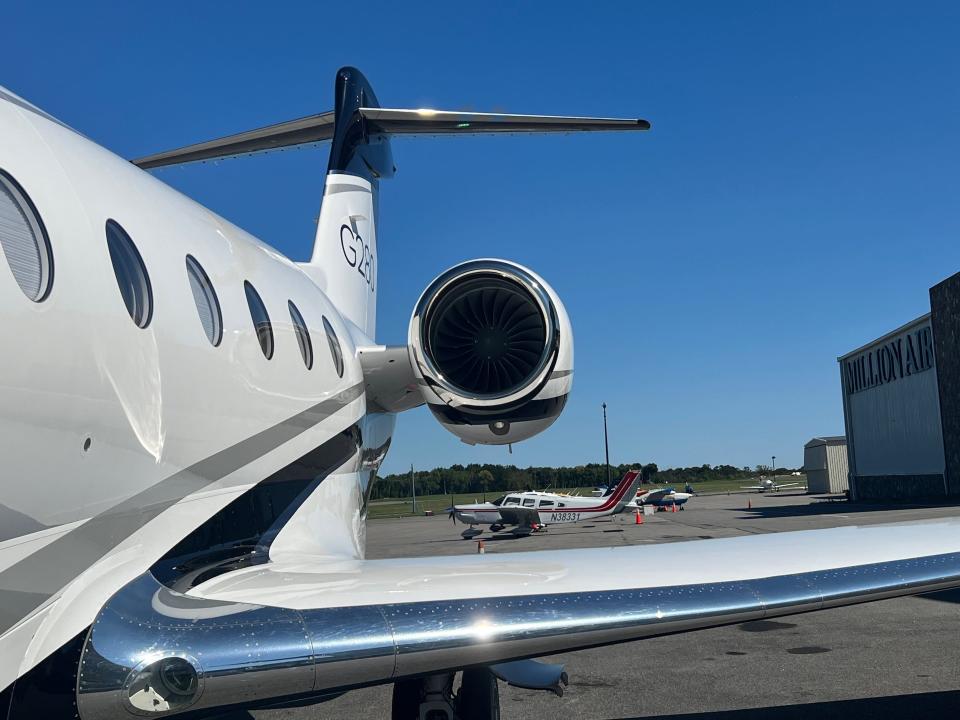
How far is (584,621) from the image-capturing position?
132 inches

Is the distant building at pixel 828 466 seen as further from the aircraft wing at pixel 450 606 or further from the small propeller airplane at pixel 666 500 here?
the aircraft wing at pixel 450 606

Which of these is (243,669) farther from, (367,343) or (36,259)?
(367,343)

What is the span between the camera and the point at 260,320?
4.55 metres

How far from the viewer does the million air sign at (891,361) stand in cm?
3528

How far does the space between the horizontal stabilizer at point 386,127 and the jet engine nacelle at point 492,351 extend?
2.44m

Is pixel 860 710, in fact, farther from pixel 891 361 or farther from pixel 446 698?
pixel 891 361

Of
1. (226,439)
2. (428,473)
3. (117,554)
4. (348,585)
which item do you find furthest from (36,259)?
(428,473)

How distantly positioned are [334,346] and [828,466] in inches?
2518

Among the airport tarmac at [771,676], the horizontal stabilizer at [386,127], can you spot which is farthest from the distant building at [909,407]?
the horizontal stabilizer at [386,127]

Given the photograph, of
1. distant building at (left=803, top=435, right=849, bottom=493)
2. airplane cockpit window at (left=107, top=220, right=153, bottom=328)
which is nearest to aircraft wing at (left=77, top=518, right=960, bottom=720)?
airplane cockpit window at (left=107, top=220, right=153, bottom=328)

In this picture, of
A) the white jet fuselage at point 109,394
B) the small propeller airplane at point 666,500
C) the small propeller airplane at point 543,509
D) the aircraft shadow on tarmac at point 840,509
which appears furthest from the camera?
the small propeller airplane at point 666,500

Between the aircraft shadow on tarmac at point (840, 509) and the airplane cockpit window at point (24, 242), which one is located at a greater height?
the airplane cockpit window at point (24, 242)

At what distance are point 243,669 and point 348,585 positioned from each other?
810mm

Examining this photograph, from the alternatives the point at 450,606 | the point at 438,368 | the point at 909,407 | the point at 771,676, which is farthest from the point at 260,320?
the point at 909,407
